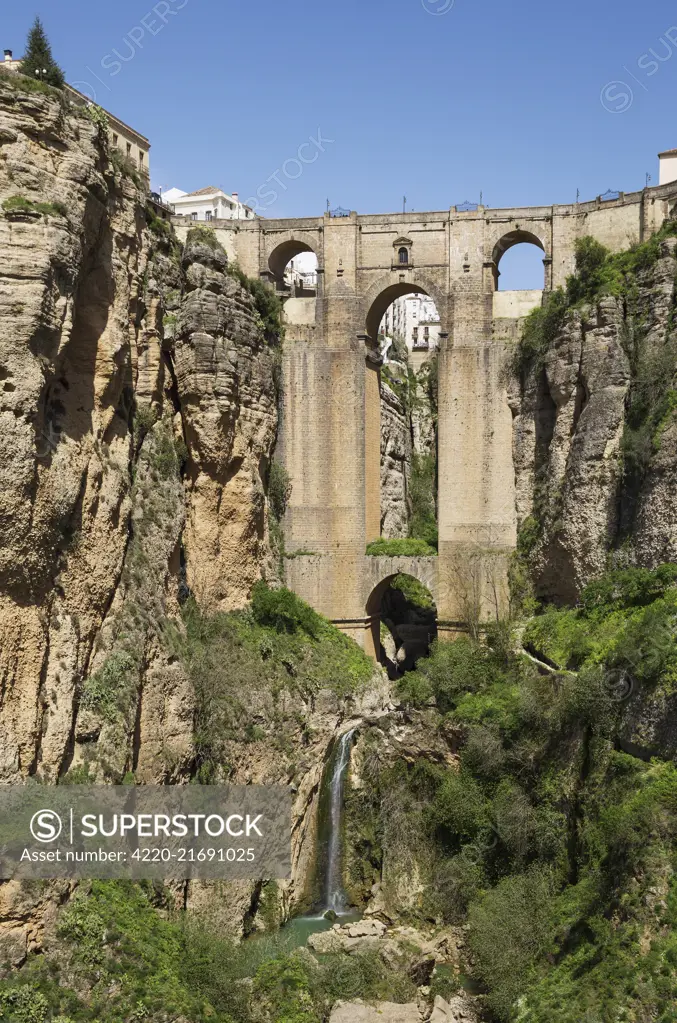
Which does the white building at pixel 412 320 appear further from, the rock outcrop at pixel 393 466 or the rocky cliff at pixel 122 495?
the rocky cliff at pixel 122 495

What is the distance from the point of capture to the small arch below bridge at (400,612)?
98.9 ft

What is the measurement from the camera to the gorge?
16.3 m

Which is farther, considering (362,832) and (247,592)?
(247,592)

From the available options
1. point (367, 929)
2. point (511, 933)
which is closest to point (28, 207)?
point (511, 933)

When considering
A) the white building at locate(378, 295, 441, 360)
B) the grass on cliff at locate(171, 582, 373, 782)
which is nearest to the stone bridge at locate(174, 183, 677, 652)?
the grass on cliff at locate(171, 582, 373, 782)

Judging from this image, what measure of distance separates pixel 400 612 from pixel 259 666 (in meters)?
14.0

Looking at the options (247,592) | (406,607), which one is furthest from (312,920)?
(406,607)

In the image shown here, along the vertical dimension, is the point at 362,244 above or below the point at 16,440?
above

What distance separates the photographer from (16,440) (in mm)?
15641

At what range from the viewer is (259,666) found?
25547mm

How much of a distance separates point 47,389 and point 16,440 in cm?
161

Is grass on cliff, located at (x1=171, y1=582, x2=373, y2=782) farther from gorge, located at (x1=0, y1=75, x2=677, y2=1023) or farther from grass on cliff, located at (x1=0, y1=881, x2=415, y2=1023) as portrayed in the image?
grass on cliff, located at (x1=0, y1=881, x2=415, y2=1023)

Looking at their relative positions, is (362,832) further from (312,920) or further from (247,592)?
(247,592)

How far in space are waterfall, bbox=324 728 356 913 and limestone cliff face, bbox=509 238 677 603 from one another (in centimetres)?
722
